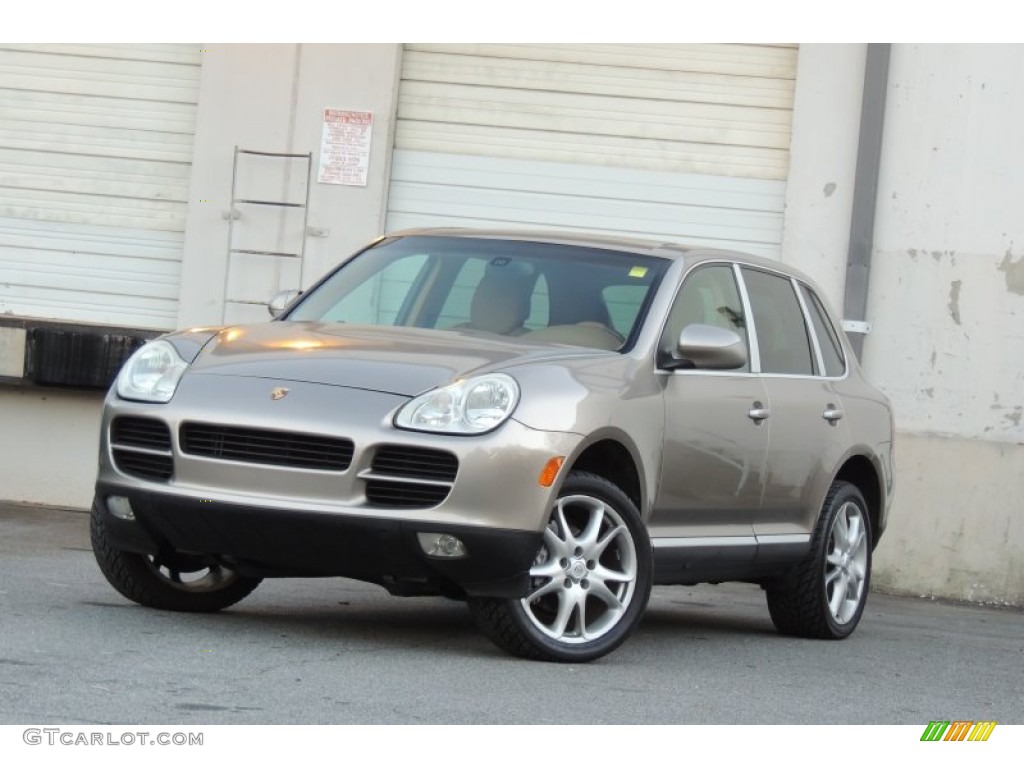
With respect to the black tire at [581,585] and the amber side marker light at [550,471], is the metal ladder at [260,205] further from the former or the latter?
the amber side marker light at [550,471]

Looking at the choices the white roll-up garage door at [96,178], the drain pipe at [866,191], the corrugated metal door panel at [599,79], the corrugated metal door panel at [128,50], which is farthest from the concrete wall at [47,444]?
the drain pipe at [866,191]

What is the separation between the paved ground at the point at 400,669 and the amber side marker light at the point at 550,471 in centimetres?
62

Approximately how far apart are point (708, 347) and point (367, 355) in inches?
52.3

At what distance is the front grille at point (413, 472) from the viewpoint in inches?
255

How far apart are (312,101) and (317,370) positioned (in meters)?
7.33

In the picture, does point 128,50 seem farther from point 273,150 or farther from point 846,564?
point 846,564

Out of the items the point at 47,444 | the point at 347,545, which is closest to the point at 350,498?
the point at 347,545

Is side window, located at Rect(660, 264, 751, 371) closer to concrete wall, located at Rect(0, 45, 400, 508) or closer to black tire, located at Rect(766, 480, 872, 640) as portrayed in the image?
black tire, located at Rect(766, 480, 872, 640)

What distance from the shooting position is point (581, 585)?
22.6 ft

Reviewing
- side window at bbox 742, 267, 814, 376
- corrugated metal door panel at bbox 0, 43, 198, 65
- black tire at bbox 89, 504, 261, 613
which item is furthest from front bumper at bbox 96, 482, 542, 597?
corrugated metal door panel at bbox 0, 43, 198, 65

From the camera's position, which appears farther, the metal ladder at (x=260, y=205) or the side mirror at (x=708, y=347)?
the metal ladder at (x=260, y=205)

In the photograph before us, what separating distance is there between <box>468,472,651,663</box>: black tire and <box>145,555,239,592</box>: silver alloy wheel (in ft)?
4.16

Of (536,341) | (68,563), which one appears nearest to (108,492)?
(536,341)

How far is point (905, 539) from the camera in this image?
1296cm
